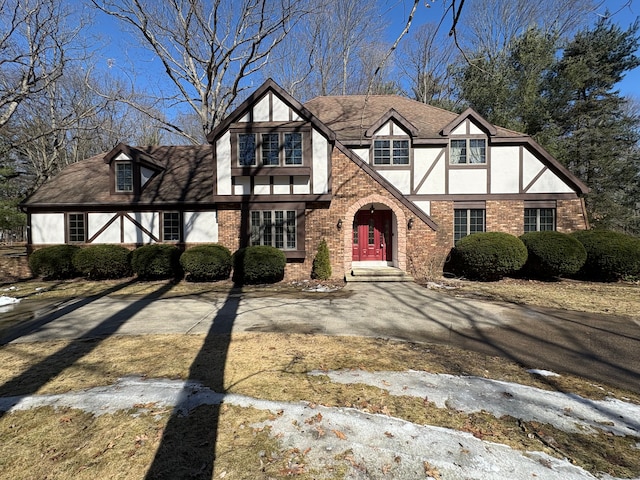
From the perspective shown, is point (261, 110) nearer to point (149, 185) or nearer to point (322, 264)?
point (149, 185)

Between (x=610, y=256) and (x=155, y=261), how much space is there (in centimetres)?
1722

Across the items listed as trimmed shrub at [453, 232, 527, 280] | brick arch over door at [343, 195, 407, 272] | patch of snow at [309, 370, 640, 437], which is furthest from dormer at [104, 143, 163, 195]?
trimmed shrub at [453, 232, 527, 280]

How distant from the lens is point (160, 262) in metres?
12.0

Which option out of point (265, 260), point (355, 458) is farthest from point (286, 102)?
point (355, 458)

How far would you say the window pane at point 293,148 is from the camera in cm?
1239

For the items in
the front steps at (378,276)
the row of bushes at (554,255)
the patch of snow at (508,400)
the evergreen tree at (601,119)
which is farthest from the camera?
the evergreen tree at (601,119)

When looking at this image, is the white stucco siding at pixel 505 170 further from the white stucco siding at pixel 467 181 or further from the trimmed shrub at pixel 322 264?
the trimmed shrub at pixel 322 264

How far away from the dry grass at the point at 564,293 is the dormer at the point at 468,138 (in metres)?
5.74

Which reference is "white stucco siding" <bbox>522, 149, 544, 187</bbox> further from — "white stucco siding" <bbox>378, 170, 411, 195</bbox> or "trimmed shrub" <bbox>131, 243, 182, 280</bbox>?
"trimmed shrub" <bbox>131, 243, 182, 280</bbox>

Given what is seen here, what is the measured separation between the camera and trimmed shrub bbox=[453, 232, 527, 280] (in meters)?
11.4

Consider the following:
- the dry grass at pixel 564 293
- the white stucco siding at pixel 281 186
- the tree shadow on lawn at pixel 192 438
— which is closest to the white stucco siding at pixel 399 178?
the white stucco siding at pixel 281 186

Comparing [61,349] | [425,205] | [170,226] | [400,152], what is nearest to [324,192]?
[400,152]

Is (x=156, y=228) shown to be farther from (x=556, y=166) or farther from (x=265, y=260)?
(x=556, y=166)

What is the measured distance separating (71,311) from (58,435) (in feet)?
20.5
